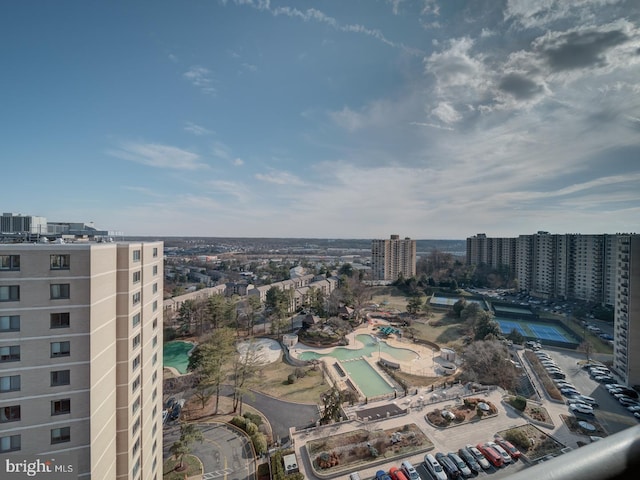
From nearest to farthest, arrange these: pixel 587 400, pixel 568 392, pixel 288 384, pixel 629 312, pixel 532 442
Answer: pixel 532 442
pixel 587 400
pixel 568 392
pixel 629 312
pixel 288 384

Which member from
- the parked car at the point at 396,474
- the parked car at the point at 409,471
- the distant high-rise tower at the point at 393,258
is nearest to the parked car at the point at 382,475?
the parked car at the point at 396,474

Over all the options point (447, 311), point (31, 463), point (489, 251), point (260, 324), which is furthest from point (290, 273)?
point (31, 463)

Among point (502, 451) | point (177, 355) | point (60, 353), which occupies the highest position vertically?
point (60, 353)

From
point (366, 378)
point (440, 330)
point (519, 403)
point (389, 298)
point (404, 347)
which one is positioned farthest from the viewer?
point (389, 298)

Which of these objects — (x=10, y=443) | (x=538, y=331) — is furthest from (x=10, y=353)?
(x=538, y=331)

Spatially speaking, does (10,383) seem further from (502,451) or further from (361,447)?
(502,451)

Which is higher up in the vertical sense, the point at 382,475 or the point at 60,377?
the point at 60,377

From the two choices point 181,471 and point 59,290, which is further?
point 181,471

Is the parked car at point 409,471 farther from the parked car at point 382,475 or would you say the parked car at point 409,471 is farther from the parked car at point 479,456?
the parked car at point 479,456
